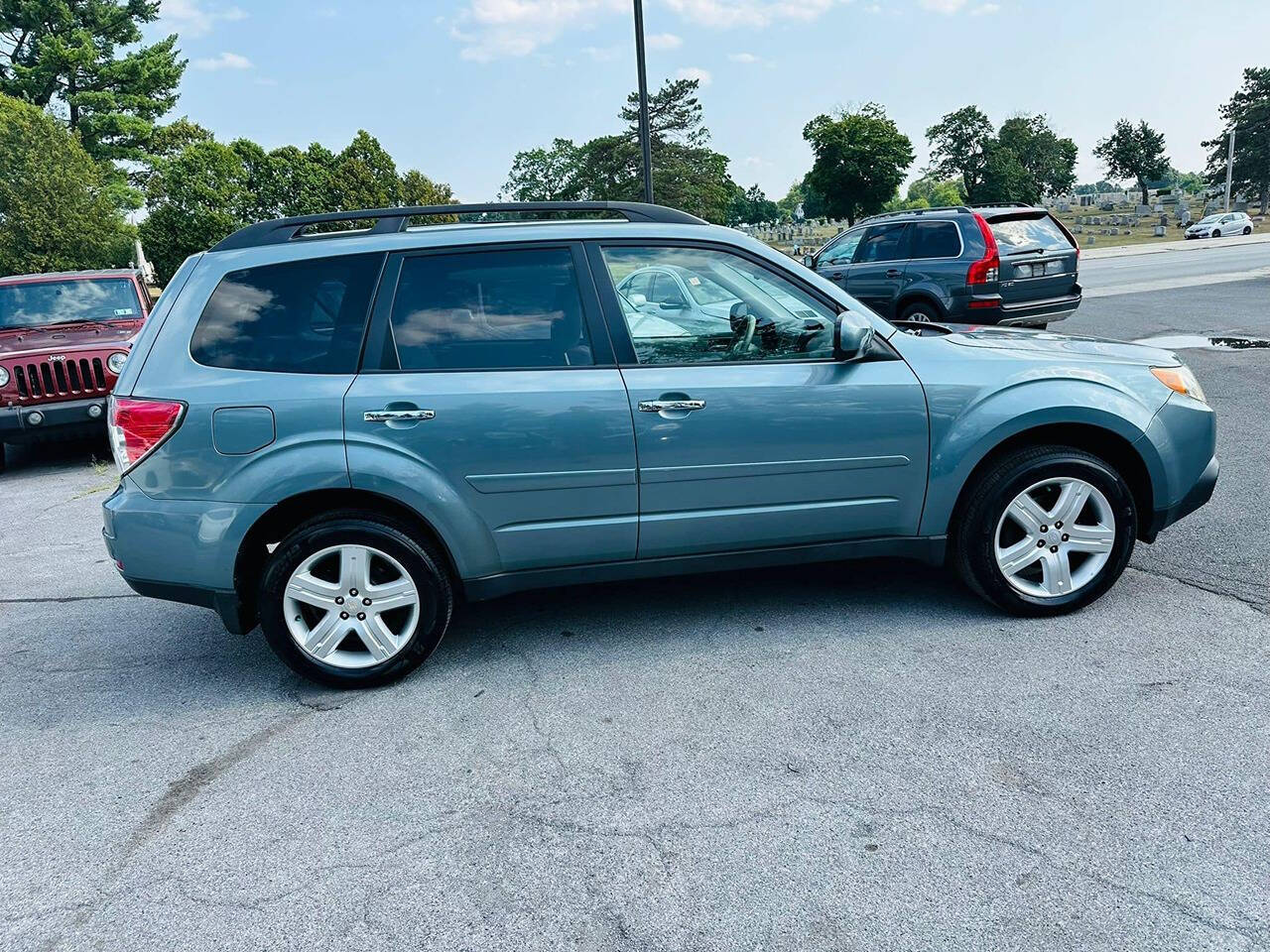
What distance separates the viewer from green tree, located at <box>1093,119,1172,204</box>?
91000 millimetres

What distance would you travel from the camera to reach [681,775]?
3053mm

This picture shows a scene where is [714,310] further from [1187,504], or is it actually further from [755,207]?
[755,207]

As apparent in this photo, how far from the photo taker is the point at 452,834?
281 cm

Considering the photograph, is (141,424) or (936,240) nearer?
(141,424)

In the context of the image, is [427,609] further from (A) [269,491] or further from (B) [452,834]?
(B) [452,834]

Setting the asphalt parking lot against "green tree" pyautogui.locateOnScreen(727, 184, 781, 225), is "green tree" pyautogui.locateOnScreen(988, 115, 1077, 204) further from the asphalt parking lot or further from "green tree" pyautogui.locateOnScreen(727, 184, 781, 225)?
the asphalt parking lot

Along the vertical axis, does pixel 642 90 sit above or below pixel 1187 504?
above

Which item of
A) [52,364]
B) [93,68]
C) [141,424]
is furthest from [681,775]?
[93,68]

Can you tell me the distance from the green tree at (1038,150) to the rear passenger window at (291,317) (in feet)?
314

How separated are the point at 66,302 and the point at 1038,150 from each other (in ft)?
318

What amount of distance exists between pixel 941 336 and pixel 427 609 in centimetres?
250

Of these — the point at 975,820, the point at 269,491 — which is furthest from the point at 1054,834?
the point at 269,491

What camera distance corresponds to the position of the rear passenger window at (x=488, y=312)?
3.75m

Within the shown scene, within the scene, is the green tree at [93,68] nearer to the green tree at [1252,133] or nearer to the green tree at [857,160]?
the green tree at [857,160]
